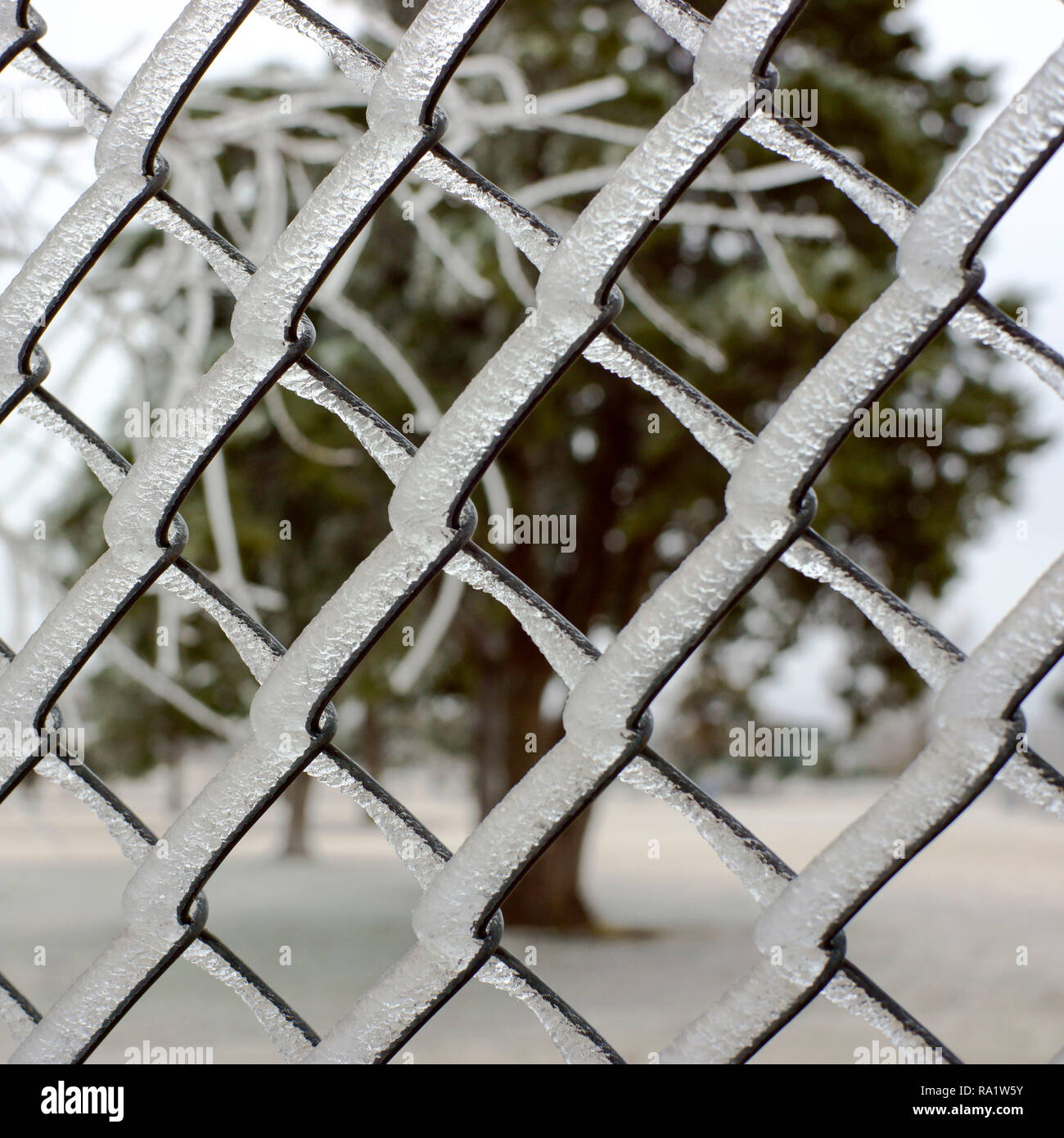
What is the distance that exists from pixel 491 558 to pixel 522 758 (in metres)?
9.99

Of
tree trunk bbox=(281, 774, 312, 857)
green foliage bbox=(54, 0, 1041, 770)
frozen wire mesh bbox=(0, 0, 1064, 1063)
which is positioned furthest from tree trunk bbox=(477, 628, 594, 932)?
frozen wire mesh bbox=(0, 0, 1064, 1063)

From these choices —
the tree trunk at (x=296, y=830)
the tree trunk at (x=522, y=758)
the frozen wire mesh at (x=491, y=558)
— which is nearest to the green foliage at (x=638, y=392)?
the tree trunk at (x=522, y=758)

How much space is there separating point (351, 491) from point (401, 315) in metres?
1.63

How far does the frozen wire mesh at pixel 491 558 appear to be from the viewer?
1.87ft

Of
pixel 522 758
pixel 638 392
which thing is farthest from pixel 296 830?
pixel 638 392

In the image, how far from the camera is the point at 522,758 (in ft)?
34.5

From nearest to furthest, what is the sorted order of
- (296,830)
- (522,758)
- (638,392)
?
(638,392) → (522,758) → (296,830)

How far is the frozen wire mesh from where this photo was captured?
1.87ft

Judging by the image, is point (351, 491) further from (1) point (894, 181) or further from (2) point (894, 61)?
(2) point (894, 61)

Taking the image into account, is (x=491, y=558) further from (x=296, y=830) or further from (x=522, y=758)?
(x=296, y=830)

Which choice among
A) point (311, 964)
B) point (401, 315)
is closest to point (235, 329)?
point (401, 315)

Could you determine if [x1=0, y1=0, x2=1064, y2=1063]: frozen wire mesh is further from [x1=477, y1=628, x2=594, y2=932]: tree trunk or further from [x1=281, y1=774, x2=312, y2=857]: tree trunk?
[x1=281, y1=774, x2=312, y2=857]: tree trunk

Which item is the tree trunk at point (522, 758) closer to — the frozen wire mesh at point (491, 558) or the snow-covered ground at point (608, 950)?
the snow-covered ground at point (608, 950)
